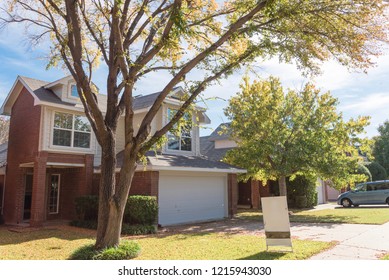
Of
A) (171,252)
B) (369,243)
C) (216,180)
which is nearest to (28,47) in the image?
(171,252)

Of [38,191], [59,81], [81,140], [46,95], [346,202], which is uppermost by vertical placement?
[59,81]

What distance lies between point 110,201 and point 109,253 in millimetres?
1329

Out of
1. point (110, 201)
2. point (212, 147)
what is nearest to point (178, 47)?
point (110, 201)

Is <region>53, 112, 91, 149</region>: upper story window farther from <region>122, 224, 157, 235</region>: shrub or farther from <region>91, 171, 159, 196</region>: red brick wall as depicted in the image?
<region>122, 224, 157, 235</region>: shrub

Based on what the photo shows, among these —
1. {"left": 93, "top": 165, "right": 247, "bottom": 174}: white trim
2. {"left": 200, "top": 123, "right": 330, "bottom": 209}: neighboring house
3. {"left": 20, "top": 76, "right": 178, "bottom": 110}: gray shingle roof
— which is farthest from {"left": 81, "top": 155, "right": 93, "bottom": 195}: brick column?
{"left": 200, "top": 123, "right": 330, "bottom": 209}: neighboring house

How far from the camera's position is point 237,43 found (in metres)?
11.1

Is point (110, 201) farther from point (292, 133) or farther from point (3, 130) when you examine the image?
point (3, 130)

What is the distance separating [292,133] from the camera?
18125 mm

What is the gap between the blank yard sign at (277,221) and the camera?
27.9ft

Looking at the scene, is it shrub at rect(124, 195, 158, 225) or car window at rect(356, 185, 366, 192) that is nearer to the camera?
shrub at rect(124, 195, 158, 225)

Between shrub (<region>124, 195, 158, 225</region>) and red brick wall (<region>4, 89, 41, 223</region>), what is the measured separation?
5715 millimetres

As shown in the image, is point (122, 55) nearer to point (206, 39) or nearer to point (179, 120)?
point (179, 120)

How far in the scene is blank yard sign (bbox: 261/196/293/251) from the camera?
851cm

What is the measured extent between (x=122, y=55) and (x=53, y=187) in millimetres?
12685
